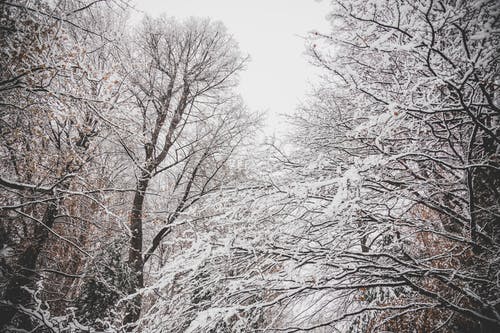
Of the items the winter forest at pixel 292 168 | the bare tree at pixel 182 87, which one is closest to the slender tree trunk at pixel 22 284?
the winter forest at pixel 292 168

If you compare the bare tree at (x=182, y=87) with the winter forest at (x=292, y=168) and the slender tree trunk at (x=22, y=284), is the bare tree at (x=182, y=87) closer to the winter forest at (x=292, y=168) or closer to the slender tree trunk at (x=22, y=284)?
the winter forest at (x=292, y=168)

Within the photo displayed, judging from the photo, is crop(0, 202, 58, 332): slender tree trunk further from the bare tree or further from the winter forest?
the bare tree

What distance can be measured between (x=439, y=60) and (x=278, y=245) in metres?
2.08

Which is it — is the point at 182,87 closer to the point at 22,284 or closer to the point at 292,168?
the point at 292,168

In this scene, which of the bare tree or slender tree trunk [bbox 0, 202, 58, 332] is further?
the bare tree

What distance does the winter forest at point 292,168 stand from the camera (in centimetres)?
222

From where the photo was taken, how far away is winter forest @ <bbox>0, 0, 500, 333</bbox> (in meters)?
2.22

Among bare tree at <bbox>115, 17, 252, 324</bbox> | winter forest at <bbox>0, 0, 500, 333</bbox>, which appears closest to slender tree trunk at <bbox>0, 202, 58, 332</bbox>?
winter forest at <bbox>0, 0, 500, 333</bbox>

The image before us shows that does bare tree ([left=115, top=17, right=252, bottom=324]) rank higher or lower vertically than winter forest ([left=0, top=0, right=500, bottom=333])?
higher

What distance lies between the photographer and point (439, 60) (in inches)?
89.7

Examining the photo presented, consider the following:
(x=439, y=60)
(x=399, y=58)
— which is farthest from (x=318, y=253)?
(x=399, y=58)

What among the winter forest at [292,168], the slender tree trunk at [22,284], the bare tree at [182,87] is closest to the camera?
the winter forest at [292,168]

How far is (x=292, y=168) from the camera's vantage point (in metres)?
3.94

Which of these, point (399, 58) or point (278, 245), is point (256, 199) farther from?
point (399, 58)
